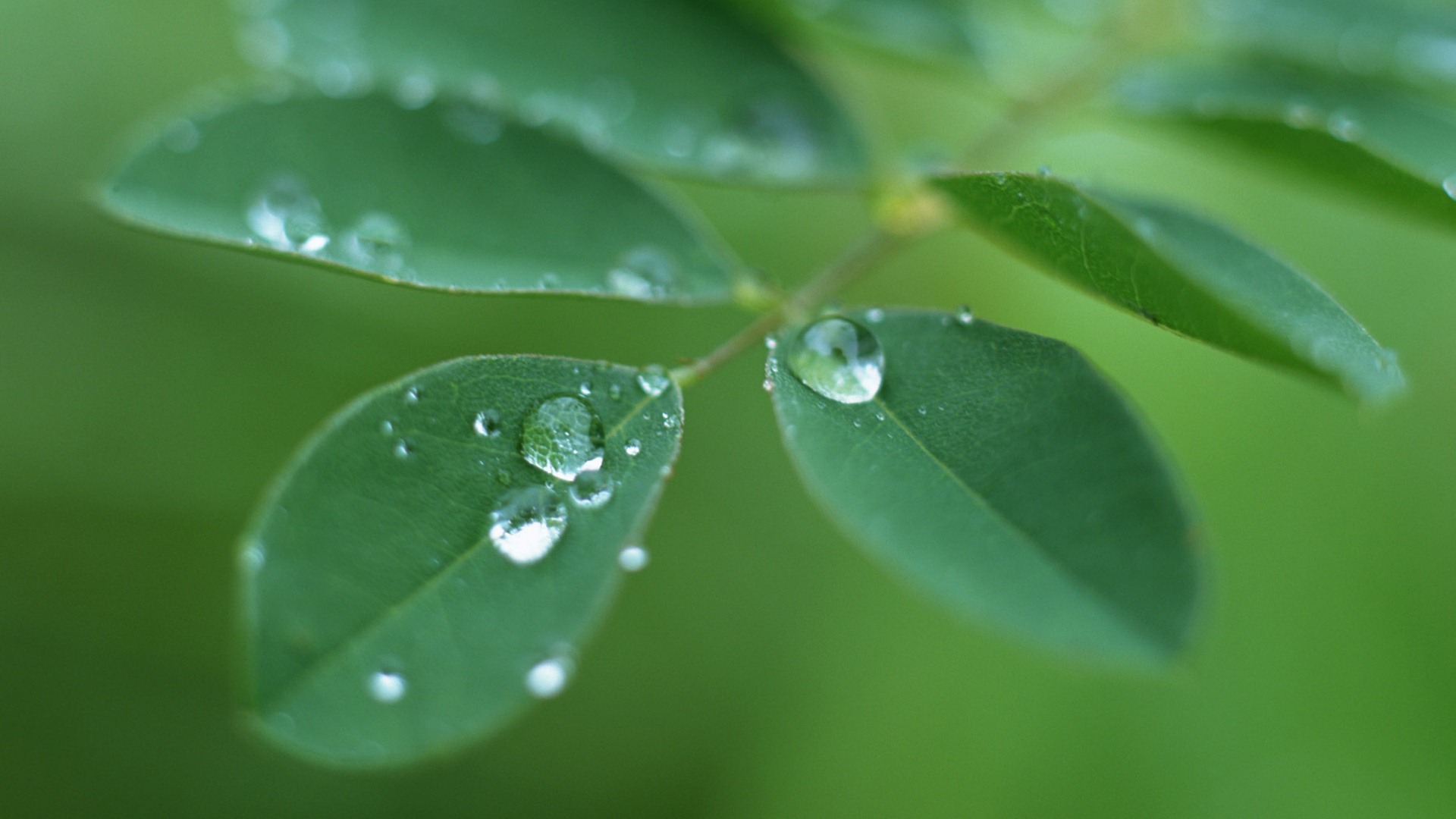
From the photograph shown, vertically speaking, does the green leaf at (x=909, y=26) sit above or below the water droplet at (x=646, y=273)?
above

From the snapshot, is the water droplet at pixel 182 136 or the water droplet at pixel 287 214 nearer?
the water droplet at pixel 287 214

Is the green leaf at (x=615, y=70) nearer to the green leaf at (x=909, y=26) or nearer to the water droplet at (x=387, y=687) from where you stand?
the green leaf at (x=909, y=26)

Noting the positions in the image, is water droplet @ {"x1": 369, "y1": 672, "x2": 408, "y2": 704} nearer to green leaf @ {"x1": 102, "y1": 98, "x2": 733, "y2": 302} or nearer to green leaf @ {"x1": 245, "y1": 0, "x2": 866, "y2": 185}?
green leaf @ {"x1": 102, "y1": 98, "x2": 733, "y2": 302}

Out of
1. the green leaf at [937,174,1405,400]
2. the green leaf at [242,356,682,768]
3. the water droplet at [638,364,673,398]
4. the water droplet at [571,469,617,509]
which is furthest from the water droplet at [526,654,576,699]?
the green leaf at [937,174,1405,400]

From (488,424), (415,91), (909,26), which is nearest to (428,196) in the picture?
(415,91)

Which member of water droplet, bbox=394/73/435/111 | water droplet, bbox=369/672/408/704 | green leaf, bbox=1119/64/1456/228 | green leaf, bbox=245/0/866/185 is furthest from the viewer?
green leaf, bbox=245/0/866/185

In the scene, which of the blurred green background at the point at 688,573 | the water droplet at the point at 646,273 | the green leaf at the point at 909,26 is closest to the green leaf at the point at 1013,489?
the water droplet at the point at 646,273

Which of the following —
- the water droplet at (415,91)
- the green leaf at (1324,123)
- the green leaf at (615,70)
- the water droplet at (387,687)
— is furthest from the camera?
the green leaf at (615,70)

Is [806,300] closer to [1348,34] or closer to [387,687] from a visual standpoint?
[387,687]
